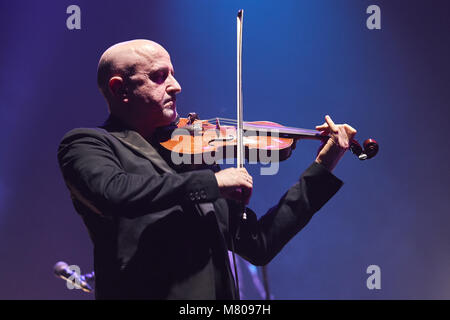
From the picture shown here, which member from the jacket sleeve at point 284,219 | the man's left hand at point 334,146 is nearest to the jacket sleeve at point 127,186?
the jacket sleeve at point 284,219

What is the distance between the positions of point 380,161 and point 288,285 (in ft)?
4.98

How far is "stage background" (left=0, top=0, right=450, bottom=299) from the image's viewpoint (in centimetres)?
365

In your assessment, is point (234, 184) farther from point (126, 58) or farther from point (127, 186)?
point (126, 58)

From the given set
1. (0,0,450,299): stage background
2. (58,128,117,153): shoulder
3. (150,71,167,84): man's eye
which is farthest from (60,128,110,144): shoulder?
(0,0,450,299): stage background

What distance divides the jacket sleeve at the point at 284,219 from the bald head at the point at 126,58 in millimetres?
630

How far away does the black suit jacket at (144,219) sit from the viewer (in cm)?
120

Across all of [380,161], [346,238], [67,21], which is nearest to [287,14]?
[380,161]

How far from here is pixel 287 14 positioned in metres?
3.94

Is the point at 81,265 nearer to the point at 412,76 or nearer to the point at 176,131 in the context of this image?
the point at 176,131

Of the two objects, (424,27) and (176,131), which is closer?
(176,131)

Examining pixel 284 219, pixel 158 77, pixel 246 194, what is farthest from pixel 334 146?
pixel 158 77

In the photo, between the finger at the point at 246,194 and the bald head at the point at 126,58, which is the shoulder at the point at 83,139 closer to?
the bald head at the point at 126,58

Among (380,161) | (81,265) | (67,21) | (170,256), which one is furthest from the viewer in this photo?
(380,161)

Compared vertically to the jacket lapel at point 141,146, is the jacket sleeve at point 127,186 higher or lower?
lower
